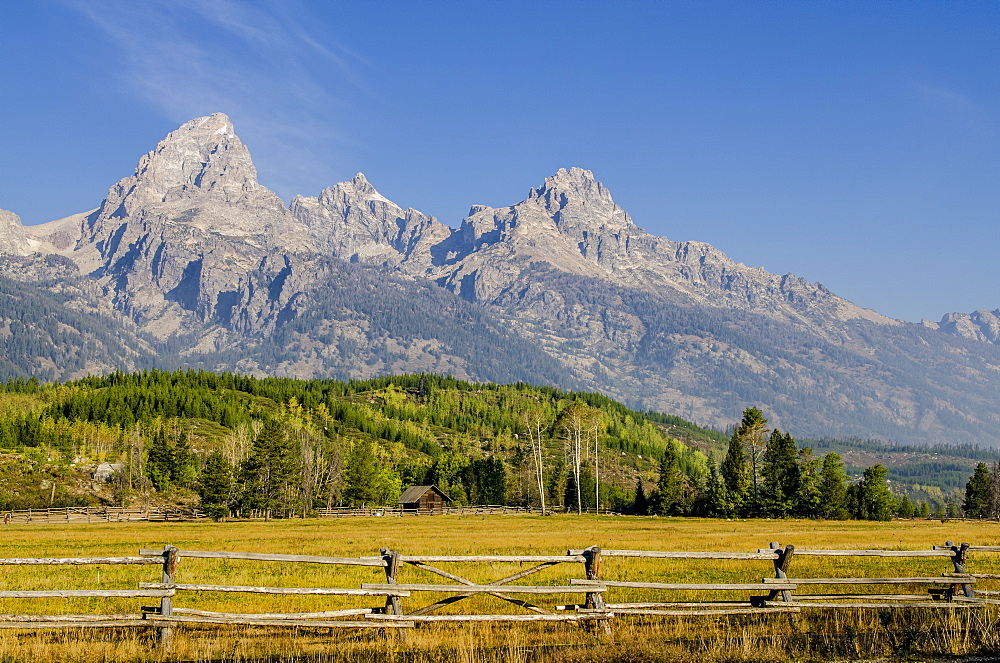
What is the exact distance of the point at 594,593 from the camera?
67.2 ft

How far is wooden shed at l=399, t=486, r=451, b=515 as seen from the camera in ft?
446

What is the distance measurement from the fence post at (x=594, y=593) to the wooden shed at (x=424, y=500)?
115769 millimetres

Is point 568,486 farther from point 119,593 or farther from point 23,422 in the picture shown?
point 119,593

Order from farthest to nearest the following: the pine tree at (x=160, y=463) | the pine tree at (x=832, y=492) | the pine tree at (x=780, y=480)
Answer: the pine tree at (x=160, y=463) → the pine tree at (x=832, y=492) → the pine tree at (x=780, y=480)

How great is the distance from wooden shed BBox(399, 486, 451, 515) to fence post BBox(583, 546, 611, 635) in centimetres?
11577

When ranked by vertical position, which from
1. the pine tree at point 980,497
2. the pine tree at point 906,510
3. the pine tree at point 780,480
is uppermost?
the pine tree at point 780,480

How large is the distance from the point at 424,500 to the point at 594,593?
4728 inches

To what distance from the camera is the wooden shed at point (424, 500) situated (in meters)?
136

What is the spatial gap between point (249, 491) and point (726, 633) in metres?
95.3

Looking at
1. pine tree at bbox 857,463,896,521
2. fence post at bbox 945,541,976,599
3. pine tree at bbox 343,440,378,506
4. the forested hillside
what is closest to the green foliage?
the forested hillside

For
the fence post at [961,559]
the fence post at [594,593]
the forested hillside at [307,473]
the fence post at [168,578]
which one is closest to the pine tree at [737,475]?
the forested hillside at [307,473]

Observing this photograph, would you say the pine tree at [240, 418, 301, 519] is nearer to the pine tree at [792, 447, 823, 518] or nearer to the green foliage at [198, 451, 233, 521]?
the green foliage at [198, 451, 233, 521]

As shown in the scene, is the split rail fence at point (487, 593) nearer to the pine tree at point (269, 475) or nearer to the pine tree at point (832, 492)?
the pine tree at point (269, 475)

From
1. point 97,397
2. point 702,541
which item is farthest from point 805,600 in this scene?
point 97,397
